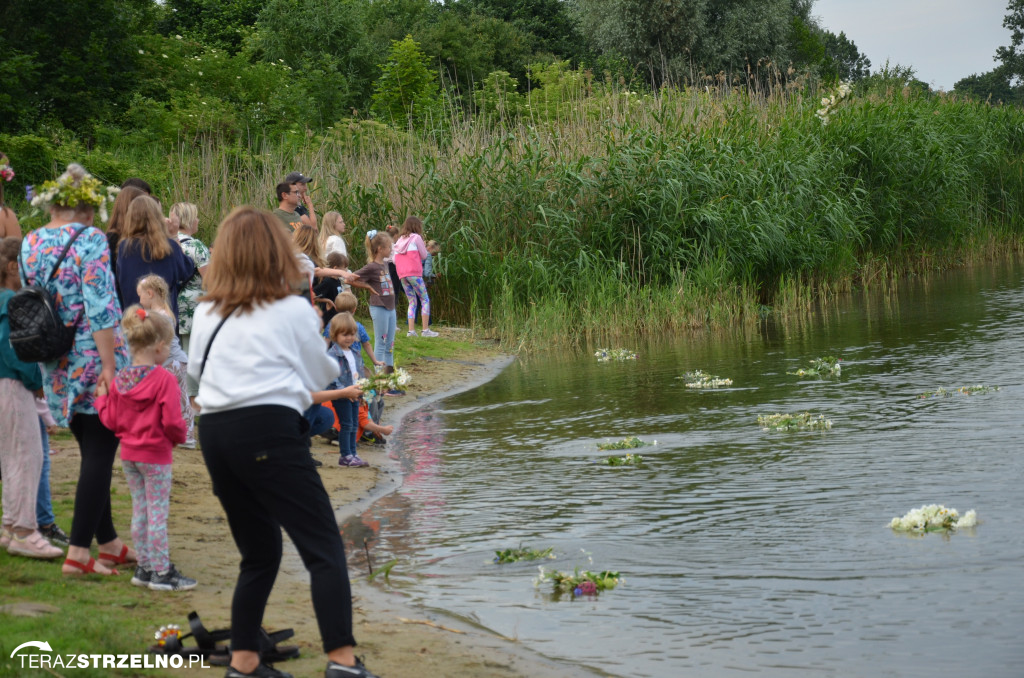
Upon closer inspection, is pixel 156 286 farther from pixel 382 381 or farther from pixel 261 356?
pixel 261 356

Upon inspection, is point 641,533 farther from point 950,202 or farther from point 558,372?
point 950,202

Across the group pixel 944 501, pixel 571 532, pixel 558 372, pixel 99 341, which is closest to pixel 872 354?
pixel 558 372

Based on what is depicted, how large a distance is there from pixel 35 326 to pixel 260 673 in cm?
245

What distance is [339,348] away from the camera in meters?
9.57

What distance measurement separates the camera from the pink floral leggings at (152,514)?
6.00 m

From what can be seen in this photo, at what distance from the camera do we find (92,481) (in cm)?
609

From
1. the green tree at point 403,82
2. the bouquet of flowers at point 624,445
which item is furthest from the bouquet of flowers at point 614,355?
the green tree at point 403,82

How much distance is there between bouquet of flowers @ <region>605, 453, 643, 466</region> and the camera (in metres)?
9.45

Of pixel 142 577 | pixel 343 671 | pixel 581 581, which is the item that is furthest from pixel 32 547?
pixel 581 581

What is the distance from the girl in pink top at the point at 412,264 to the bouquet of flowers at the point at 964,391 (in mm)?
8501

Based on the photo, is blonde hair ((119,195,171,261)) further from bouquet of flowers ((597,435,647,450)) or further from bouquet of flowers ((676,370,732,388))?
bouquet of flowers ((676,370,732,388))

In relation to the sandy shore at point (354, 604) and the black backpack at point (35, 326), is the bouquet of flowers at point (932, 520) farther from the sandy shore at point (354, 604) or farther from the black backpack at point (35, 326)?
the black backpack at point (35, 326)

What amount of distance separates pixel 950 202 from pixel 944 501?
18537mm

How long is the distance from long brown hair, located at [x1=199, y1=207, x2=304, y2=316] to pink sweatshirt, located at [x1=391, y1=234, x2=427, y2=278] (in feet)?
42.3
